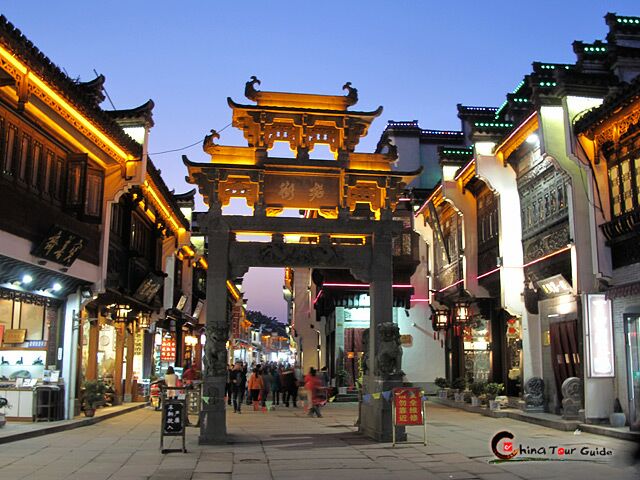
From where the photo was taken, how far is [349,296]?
32906 millimetres

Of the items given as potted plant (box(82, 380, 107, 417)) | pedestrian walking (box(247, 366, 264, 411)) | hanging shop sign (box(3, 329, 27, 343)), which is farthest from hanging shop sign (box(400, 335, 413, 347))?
hanging shop sign (box(3, 329, 27, 343))

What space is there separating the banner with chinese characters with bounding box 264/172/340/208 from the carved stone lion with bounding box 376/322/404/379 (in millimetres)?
3701

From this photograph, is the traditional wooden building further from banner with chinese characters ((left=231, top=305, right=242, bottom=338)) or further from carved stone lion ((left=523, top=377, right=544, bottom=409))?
banner with chinese characters ((left=231, top=305, right=242, bottom=338))

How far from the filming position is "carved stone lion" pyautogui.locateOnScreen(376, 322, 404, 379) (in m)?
16.2

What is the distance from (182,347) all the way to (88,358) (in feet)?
60.4

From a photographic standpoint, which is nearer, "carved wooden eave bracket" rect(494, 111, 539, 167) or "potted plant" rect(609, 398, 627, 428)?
"potted plant" rect(609, 398, 627, 428)

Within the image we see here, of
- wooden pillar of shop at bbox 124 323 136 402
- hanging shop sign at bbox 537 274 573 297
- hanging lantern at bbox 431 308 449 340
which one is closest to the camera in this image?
hanging shop sign at bbox 537 274 573 297

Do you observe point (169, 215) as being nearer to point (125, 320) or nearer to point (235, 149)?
point (125, 320)

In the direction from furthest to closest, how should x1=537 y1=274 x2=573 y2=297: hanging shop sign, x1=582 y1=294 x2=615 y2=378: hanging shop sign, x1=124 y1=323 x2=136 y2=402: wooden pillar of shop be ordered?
x1=124 y1=323 x2=136 y2=402: wooden pillar of shop → x1=537 y1=274 x2=573 y2=297: hanging shop sign → x1=582 y1=294 x2=615 y2=378: hanging shop sign

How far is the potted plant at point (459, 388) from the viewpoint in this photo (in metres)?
27.2

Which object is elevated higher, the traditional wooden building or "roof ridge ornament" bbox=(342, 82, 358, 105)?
"roof ridge ornament" bbox=(342, 82, 358, 105)

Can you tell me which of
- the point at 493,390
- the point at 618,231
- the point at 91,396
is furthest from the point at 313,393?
the point at 618,231

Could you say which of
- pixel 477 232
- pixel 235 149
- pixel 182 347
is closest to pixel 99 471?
pixel 235 149

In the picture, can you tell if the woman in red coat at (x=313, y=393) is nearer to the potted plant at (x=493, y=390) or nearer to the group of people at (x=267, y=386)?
the group of people at (x=267, y=386)
